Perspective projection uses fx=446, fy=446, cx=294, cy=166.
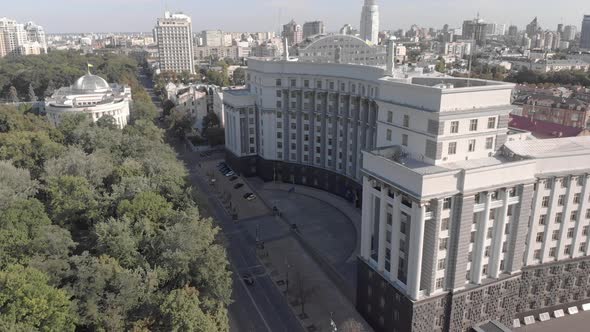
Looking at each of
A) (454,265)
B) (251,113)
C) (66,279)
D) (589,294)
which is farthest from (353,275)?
(251,113)

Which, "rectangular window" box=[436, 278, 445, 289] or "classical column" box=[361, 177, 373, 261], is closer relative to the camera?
"rectangular window" box=[436, 278, 445, 289]

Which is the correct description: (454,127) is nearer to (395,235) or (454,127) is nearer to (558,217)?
(395,235)

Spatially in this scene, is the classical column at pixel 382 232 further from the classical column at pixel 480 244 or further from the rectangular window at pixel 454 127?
the classical column at pixel 480 244

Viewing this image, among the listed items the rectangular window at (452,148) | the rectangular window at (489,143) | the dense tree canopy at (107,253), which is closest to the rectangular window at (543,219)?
the rectangular window at (489,143)

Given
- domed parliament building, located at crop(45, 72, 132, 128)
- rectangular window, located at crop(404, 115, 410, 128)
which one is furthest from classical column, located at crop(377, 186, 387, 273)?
domed parliament building, located at crop(45, 72, 132, 128)

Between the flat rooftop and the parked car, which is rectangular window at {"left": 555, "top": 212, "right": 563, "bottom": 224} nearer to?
the flat rooftop

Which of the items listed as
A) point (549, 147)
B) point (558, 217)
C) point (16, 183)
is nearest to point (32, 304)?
point (16, 183)

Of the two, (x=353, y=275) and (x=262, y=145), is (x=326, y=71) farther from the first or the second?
(x=353, y=275)
